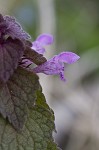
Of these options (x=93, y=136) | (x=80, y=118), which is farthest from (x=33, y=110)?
(x=80, y=118)

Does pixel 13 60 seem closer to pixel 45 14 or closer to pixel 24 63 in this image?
pixel 24 63

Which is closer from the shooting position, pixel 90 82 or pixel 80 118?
pixel 80 118

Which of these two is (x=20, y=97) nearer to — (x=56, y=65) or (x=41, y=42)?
(x=56, y=65)

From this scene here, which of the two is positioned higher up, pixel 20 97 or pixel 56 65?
pixel 56 65

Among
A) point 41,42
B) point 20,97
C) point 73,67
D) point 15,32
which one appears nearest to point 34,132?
point 20,97

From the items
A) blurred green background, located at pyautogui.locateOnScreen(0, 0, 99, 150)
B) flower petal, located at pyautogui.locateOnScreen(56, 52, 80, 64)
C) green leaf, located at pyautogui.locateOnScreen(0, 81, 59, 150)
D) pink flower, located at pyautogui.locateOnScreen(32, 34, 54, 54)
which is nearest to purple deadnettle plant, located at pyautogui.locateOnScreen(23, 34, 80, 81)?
flower petal, located at pyautogui.locateOnScreen(56, 52, 80, 64)

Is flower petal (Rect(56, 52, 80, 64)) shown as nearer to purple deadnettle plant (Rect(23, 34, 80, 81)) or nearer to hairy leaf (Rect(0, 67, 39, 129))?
purple deadnettle plant (Rect(23, 34, 80, 81))
